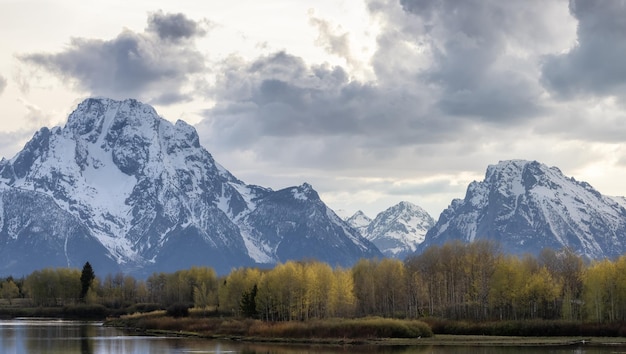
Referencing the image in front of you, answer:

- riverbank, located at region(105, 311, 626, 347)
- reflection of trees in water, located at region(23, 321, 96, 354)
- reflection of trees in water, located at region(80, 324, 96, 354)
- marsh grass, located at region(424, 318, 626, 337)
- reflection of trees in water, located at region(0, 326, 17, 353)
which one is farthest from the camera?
marsh grass, located at region(424, 318, 626, 337)

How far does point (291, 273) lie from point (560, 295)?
52598 mm

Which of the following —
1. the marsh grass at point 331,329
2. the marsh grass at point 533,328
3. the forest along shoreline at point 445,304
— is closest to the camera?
the marsh grass at point 533,328

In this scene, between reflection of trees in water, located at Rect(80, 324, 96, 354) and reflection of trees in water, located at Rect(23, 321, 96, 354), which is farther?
reflection of trees in water, located at Rect(80, 324, 96, 354)

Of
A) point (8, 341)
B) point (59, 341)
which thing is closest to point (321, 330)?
point (59, 341)

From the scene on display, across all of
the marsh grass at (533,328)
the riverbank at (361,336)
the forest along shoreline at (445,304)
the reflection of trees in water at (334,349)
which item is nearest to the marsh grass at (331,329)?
the riverbank at (361,336)

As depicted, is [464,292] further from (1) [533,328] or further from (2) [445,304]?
(1) [533,328]

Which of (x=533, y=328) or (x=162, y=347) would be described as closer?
(x=162, y=347)

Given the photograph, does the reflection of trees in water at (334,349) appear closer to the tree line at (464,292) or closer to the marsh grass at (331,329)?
→ the marsh grass at (331,329)

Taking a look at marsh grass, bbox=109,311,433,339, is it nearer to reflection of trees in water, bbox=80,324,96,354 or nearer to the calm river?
the calm river

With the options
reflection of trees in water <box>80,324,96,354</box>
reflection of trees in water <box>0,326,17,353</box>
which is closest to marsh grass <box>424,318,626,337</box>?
reflection of trees in water <box>80,324,96,354</box>

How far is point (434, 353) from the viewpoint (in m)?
115

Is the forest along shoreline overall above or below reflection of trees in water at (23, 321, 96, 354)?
above

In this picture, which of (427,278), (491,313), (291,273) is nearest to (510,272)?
(491,313)

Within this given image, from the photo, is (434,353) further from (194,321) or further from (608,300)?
(194,321)
